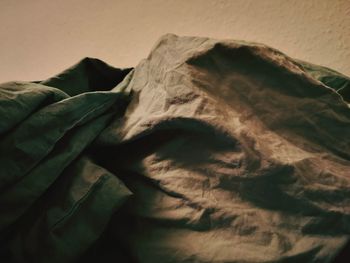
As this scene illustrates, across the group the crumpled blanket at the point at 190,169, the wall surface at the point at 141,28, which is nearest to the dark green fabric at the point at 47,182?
the crumpled blanket at the point at 190,169

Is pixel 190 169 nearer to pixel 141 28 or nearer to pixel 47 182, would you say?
pixel 47 182

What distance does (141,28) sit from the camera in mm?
889

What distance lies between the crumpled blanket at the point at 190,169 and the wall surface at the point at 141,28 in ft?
1.24

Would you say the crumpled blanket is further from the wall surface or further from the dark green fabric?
the wall surface

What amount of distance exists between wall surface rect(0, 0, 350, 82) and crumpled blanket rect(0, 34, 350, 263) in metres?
0.38

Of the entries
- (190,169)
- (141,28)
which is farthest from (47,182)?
(141,28)

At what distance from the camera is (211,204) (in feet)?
0.98

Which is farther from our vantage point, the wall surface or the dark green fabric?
the wall surface

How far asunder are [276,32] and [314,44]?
0.09 meters

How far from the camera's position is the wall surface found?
684 millimetres

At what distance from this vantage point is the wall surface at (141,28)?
0.68 meters

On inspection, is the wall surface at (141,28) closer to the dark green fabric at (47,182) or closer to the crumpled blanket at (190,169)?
the crumpled blanket at (190,169)

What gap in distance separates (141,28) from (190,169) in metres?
0.67

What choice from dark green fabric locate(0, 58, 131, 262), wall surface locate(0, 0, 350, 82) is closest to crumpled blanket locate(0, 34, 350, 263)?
dark green fabric locate(0, 58, 131, 262)
